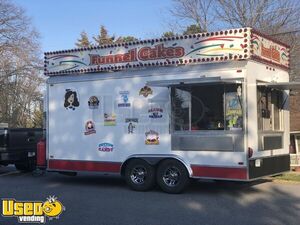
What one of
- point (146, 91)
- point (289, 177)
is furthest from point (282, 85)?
point (289, 177)

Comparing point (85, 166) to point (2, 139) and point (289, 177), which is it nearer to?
point (2, 139)

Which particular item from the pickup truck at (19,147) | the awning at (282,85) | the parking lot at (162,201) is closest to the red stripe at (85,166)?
the parking lot at (162,201)

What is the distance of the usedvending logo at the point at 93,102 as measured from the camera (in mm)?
12555

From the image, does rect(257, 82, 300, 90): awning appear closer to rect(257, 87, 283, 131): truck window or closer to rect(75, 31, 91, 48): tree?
rect(257, 87, 283, 131): truck window

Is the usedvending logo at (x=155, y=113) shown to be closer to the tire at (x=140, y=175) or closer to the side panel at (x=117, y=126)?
the side panel at (x=117, y=126)

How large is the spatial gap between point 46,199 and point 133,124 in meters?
2.82

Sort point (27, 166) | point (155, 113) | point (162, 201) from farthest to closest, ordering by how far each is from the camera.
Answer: point (27, 166)
point (155, 113)
point (162, 201)

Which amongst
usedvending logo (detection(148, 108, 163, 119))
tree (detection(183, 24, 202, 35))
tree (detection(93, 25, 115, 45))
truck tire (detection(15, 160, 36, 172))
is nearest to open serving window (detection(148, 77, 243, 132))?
usedvending logo (detection(148, 108, 163, 119))

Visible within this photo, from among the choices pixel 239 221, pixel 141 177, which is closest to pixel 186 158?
pixel 141 177

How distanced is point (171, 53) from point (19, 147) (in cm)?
666

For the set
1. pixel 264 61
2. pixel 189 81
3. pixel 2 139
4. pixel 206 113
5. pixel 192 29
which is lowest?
pixel 2 139

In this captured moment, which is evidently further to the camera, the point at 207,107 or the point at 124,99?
the point at 124,99

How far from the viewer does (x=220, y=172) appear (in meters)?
10.6

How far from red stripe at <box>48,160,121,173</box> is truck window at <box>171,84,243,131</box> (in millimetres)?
1921
